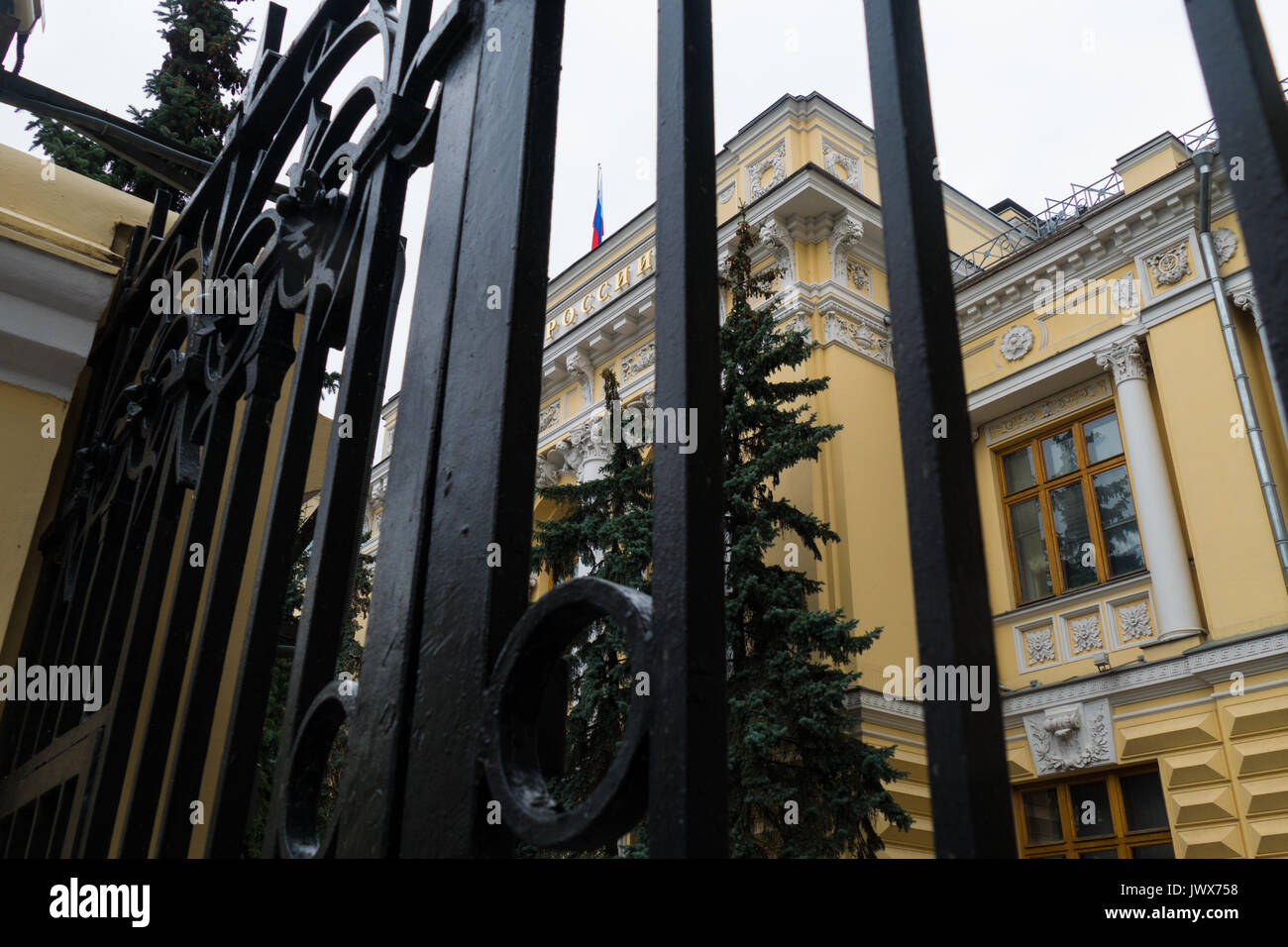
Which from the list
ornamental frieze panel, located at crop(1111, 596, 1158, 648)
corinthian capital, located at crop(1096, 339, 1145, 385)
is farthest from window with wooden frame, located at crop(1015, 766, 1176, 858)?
corinthian capital, located at crop(1096, 339, 1145, 385)

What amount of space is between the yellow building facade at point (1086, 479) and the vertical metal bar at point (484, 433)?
7.96 m

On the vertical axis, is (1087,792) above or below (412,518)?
above

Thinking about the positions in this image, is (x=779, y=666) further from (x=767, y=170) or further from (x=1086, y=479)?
(x=767, y=170)

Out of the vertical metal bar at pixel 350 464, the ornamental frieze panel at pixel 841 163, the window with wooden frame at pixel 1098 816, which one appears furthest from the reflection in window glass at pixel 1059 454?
the vertical metal bar at pixel 350 464

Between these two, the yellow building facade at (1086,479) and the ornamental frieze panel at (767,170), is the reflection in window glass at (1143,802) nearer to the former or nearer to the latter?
the yellow building facade at (1086,479)

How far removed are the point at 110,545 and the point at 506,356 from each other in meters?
1.43

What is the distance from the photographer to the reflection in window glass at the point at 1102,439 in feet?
34.7

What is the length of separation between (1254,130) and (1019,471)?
1161cm

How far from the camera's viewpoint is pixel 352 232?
4.14 ft

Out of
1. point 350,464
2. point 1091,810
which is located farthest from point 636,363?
point 350,464

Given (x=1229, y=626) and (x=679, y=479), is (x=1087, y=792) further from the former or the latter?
(x=679, y=479)

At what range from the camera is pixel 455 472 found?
0.89 metres

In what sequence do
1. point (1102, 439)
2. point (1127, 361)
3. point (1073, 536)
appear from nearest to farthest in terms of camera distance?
point (1127, 361) → point (1073, 536) → point (1102, 439)
